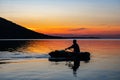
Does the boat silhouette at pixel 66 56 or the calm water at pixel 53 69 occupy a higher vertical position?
the boat silhouette at pixel 66 56

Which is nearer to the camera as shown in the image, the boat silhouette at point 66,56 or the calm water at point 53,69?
the calm water at point 53,69

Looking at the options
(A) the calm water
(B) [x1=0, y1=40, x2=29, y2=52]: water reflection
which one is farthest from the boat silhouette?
(B) [x1=0, y1=40, x2=29, y2=52]: water reflection

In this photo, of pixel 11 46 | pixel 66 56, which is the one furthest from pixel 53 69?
pixel 11 46

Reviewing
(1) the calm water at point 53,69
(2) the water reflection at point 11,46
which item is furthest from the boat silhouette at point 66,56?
(2) the water reflection at point 11,46

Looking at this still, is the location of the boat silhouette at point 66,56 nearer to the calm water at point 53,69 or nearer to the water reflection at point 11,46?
the calm water at point 53,69

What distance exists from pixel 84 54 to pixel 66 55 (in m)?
2.34

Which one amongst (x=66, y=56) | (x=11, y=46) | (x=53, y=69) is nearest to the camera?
(x=53, y=69)

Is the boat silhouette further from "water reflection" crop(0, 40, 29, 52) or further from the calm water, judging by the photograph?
"water reflection" crop(0, 40, 29, 52)

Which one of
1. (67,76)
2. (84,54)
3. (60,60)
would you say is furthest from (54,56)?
(67,76)

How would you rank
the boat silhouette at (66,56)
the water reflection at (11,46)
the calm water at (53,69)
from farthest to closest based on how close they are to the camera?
1. the water reflection at (11,46)
2. the boat silhouette at (66,56)
3. the calm water at (53,69)

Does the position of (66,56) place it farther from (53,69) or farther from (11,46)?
(11,46)

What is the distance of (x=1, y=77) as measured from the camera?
72.9ft

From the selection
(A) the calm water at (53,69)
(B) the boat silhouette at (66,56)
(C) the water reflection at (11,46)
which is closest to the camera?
(A) the calm water at (53,69)

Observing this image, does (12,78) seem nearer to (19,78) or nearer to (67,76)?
(19,78)
